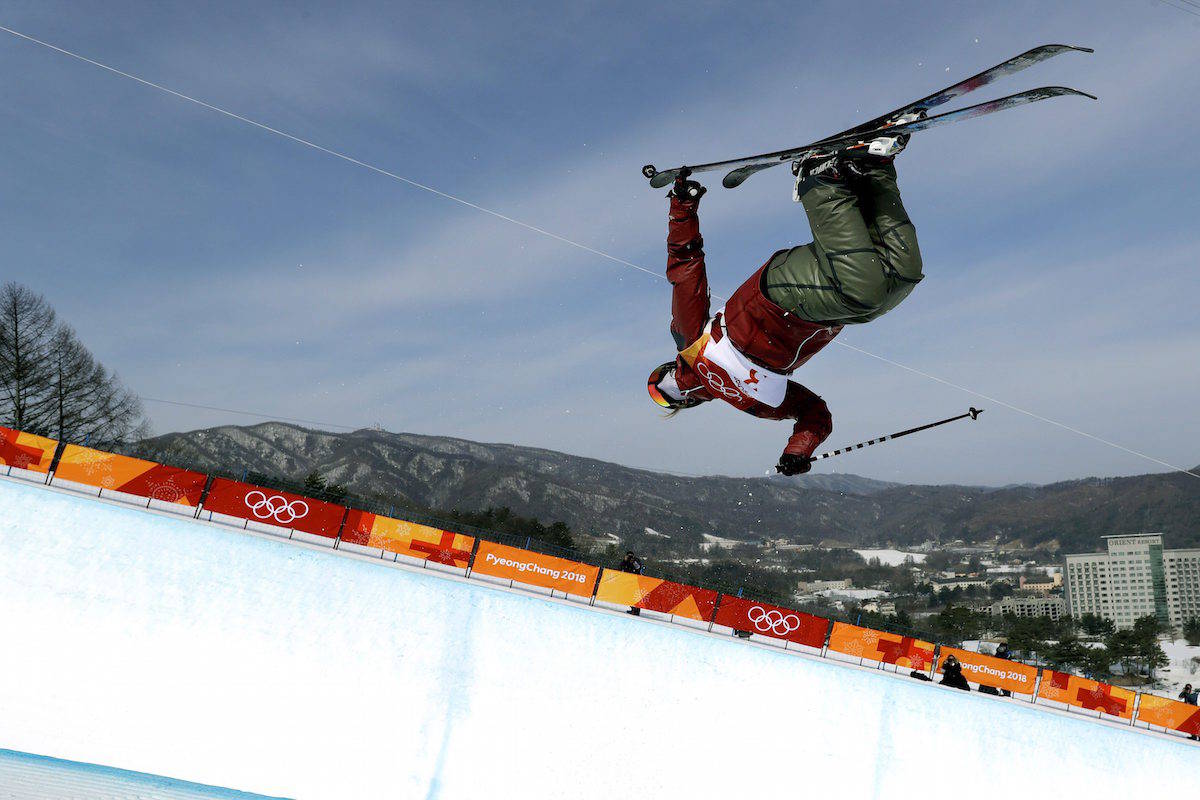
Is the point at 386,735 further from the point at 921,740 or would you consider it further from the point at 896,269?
the point at 896,269

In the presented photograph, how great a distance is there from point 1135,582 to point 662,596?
161 m

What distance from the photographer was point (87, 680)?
875 cm

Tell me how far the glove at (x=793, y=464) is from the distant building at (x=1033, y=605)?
6413 inches

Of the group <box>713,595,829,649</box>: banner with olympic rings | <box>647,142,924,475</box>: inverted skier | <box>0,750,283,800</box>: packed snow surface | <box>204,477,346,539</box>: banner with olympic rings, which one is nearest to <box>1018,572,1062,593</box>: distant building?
<box>713,595,829,649</box>: banner with olympic rings

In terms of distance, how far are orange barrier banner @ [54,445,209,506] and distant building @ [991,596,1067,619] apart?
158319 millimetres

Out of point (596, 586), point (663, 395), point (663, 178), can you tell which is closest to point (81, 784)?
point (663, 395)

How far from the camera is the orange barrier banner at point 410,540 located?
16.8 metres

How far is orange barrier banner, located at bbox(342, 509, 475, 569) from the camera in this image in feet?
55.1

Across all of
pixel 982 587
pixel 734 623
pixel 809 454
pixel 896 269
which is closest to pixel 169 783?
pixel 809 454

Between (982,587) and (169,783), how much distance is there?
189033 mm

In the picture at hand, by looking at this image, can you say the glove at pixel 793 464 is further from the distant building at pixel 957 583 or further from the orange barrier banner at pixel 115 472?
the distant building at pixel 957 583

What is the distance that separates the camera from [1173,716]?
16.5 meters

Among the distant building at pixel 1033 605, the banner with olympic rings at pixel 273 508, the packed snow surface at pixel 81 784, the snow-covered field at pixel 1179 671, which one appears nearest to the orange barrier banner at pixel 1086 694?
the banner with olympic rings at pixel 273 508

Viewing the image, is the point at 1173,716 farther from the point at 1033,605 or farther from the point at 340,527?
the point at 1033,605
